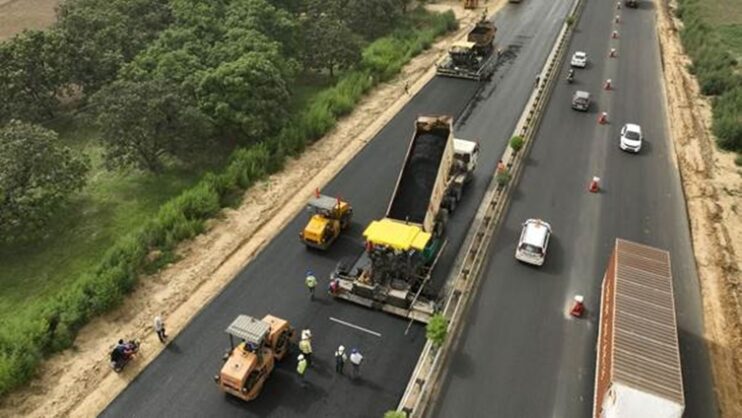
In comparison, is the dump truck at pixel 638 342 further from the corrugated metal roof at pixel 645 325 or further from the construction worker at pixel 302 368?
the construction worker at pixel 302 368

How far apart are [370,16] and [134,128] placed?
3751cm

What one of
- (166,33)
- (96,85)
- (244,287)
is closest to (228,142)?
(166,33)

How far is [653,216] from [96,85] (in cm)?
5034

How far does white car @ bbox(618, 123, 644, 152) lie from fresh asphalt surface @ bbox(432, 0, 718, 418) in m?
0.66

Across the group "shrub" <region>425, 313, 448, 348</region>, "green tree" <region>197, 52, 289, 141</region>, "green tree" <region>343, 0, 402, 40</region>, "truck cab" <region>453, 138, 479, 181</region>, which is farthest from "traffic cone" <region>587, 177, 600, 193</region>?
"green tree" <region>343, 0, 402, 40</region>

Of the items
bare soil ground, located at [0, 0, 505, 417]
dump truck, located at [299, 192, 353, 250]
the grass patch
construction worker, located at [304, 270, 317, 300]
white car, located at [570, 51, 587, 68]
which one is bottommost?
the grass patch

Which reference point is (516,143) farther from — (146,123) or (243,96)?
(146,123)

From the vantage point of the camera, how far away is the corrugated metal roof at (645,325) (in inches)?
787

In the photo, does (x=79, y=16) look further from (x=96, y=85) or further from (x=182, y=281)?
(x=182, y=281)

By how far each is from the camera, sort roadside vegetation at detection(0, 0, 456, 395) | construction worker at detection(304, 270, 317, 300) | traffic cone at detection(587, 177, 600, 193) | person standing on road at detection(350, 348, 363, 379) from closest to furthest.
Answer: person standing on road at detection(350, 348, 363, 379)
construction worker at detection(304, 270, 317, 300)
roadside vegetation at detection(0, 0, 456, 395)
traffic cone at detection(587, 177, 600, 193)

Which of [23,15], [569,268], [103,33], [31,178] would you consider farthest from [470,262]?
[23,15]

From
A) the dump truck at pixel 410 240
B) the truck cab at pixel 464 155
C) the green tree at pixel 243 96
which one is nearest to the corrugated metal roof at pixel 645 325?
the dump truck at pixel 410 240

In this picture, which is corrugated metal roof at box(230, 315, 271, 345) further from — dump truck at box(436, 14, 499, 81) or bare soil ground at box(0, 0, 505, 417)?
dump truck at box(436, 14, 499, 81)

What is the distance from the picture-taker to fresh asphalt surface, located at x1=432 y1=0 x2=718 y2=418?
76.4ft
